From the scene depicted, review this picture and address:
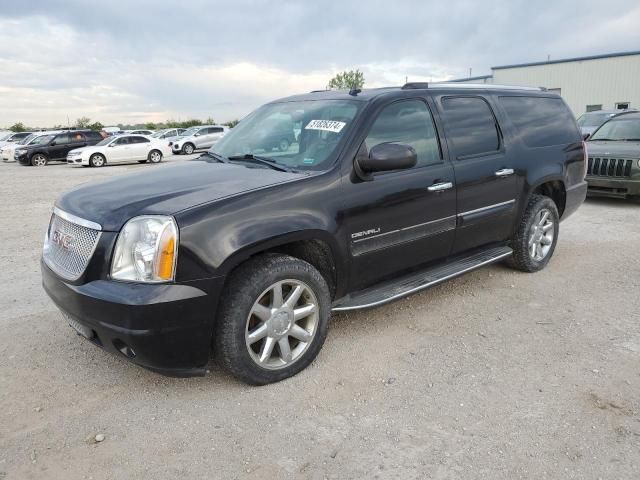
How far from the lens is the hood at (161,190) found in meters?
2.89

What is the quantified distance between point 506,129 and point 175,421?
12.1ft

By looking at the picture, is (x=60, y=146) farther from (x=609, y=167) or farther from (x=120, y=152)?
(x=609, y=167)

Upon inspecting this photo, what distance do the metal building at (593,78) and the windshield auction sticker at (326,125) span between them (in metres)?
37.1

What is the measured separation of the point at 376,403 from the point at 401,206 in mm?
1404

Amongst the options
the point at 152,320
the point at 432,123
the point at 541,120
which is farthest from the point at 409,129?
the point at 152,320

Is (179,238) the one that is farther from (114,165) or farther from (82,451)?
(114,165)

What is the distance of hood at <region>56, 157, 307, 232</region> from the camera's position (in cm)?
289

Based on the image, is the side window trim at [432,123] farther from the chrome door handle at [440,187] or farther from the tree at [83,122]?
the tree at [83,122]

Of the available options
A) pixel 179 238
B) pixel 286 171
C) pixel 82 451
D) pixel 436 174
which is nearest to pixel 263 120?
pixel 286 171

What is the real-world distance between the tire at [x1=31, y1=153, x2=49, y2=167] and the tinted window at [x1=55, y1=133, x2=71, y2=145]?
3.27ft

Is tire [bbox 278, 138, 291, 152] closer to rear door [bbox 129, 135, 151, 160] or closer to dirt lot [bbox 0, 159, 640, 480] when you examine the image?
dirt lot [bbox 0, 159, 640, 480]

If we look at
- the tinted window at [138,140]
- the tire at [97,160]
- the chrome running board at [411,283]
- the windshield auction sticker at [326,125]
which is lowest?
the tire at [97,160]

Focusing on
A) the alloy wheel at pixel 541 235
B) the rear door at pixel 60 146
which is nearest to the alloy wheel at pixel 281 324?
the alloy wheel at pixel 541 235

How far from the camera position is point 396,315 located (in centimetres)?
424
